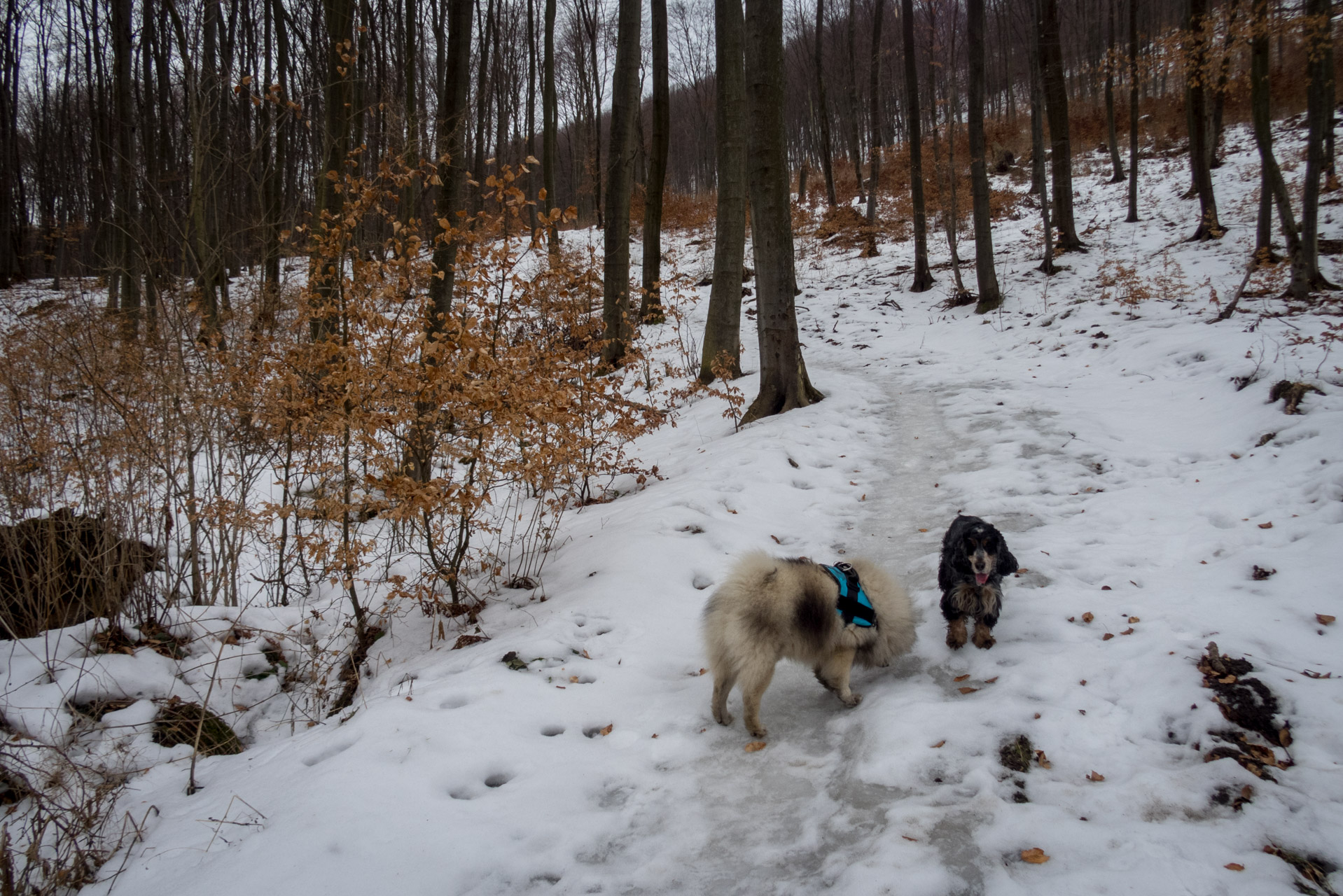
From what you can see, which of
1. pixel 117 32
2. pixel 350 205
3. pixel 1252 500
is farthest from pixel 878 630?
pixel 117 32

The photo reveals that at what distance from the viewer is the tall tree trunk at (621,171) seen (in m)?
12.0

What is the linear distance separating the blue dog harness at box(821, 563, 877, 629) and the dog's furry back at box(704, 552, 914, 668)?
4cm

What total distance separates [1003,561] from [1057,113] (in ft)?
53.0

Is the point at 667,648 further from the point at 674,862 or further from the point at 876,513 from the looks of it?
the point at 876,513

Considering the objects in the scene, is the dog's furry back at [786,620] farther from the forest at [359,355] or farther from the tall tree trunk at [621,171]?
the tall tree trunk at [621,171]

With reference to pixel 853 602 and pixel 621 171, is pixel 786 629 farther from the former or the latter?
pixel 621 171

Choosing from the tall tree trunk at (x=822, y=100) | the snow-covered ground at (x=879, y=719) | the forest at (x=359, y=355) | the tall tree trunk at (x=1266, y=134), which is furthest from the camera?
the tall tree trunk at (x=822, y=100)

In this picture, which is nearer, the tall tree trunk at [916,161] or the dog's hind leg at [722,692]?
the dog's hind leg at [722,692]

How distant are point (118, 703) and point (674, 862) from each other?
395 centimetres

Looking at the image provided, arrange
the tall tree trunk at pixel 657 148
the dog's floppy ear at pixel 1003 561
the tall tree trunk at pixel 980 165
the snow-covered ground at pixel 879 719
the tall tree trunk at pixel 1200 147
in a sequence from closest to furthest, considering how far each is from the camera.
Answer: the snow-covered ground at pixel 879 719, the dog's floppy ear at pixel 1003 561, the tall tree trunk at pixel 1200 147, the tall tree trunk at pixel 980 165, the tall tree trunk at pixel 657 148

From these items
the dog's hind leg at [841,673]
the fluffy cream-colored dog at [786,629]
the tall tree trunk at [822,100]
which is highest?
the tall tree trunk at [822,100]

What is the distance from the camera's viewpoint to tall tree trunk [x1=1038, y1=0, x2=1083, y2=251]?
1544 cm

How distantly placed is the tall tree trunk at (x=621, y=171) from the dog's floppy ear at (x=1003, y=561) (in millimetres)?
8868

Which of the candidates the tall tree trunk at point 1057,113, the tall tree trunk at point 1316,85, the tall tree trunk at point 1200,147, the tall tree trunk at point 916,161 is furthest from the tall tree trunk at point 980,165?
the tall tree trunk at point 1316,85
